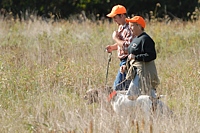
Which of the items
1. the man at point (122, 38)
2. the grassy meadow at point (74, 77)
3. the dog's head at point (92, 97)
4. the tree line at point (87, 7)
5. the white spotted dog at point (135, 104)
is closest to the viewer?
the grassy meadow at point (74, 77)

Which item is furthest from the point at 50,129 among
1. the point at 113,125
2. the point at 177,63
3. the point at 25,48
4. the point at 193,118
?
the point at 25,48

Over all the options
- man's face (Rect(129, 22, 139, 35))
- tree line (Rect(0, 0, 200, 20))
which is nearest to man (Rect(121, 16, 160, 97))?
man's face (Rect(129, 22, 139, 35))

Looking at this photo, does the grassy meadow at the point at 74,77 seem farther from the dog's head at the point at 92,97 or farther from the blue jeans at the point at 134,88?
the blue jeans at the point at 134,88

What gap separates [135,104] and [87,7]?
13.4m

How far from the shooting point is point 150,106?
21.7ft

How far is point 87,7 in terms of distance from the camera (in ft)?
64.8

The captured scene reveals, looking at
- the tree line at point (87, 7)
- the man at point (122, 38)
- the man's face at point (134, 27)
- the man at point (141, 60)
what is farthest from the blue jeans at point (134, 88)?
the tree line at point (87, 7)

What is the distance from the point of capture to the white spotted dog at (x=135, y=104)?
21.5 ft

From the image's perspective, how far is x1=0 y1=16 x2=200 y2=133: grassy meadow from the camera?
6223 mm

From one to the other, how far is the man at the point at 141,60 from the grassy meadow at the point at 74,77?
41 cm

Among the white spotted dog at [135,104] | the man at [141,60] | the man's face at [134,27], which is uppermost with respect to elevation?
the man's face at [134,27]

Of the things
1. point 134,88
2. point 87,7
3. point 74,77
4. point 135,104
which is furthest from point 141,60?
point 87,7

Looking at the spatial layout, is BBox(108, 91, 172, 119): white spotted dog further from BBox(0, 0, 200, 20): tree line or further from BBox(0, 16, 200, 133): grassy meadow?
BBox(0, 0, 200, 20): tree line

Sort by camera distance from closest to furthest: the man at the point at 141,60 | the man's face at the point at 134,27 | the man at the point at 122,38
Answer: the man at the point at 141,60, the man's face at the point at 134,27, the man at the point at 122,38
